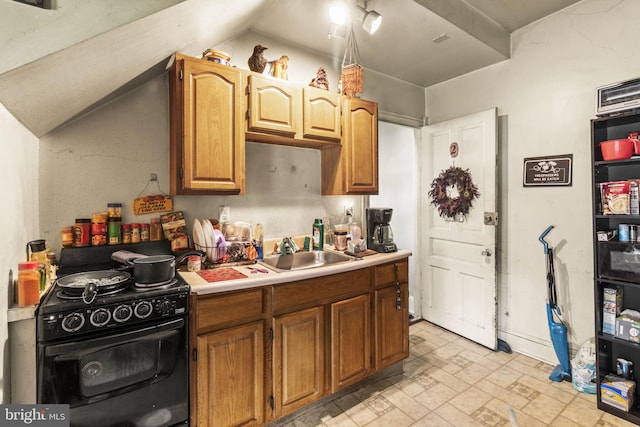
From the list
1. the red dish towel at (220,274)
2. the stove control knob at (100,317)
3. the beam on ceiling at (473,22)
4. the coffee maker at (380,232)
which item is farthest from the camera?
the coffee maker at (380,232)

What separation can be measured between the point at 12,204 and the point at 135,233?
649 mm

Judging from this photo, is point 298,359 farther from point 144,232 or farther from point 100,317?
point 144,232

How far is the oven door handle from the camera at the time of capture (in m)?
1.21

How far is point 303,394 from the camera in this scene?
186 centimetres

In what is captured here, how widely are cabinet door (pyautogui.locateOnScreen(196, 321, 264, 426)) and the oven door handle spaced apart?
0.17 m

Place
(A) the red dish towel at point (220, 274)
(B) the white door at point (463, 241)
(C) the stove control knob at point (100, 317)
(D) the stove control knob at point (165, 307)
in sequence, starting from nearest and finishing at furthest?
(C) the stove control knob at point (100, 317) → (D) the stove control knob at point (165, 307) → (A) the red dish towel at point (220, 274) → (B) the white door at point (463, 241)

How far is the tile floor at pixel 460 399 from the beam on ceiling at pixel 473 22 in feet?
8.69

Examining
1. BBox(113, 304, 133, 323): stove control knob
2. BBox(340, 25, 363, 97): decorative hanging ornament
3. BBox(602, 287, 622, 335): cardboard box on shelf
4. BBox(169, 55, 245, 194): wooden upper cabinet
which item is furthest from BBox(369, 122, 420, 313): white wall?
BBox(113, 304, 133, 323): stove control knob

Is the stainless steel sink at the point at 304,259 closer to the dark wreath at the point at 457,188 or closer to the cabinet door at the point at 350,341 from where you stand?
the cabinet door at the point at 350,341

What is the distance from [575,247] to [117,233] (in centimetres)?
326

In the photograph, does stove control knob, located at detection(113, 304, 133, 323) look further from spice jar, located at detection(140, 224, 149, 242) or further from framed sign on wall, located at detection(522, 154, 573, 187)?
framed sign on wall, located at detection(522, 154, 573, 187)

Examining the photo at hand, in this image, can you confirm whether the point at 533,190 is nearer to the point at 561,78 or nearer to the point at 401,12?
the point at 561,78

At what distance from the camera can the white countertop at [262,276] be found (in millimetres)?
1551

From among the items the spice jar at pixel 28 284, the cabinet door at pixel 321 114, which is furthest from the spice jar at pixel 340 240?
the spice jar at pixel 28 284
